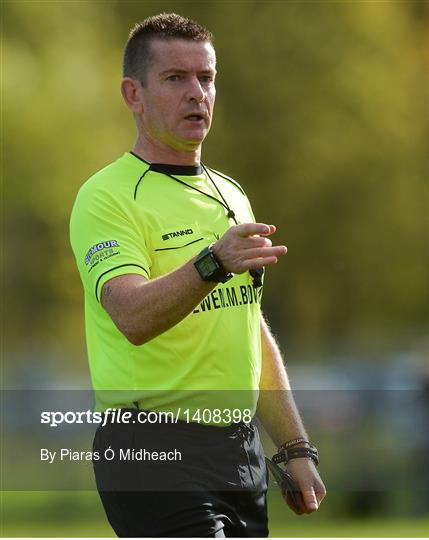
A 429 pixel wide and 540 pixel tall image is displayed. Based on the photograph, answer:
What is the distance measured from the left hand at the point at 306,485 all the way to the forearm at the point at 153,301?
1070mm

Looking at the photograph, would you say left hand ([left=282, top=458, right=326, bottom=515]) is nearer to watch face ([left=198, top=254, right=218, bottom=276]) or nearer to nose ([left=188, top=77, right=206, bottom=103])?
watch face ([left=198, top=254, right=218, bottom=276])

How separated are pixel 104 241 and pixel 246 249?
2.34 ft

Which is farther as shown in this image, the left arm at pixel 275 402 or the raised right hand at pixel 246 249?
the left arm at pixel 275 402

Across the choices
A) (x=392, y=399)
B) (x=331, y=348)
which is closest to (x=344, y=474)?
(x=392, y=399)

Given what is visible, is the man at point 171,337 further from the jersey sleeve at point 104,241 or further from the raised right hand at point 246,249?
the raised right hand at point 246,249

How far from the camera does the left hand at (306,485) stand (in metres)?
4.63

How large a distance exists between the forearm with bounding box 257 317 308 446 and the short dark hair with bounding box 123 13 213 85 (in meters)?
1.22

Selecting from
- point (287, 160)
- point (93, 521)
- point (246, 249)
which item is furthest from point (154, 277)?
point (287, 160)

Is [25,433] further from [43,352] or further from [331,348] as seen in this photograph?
[331,348]

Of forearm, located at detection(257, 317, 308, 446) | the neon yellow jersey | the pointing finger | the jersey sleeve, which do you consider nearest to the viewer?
the pointing finger

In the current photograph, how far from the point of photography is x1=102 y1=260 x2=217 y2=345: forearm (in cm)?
388

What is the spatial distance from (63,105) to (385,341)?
22.5 feet

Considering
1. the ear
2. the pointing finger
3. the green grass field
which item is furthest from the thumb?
the green grass field

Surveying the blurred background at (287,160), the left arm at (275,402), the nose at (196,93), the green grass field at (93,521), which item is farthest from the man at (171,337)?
the blurred background at (287,160)
